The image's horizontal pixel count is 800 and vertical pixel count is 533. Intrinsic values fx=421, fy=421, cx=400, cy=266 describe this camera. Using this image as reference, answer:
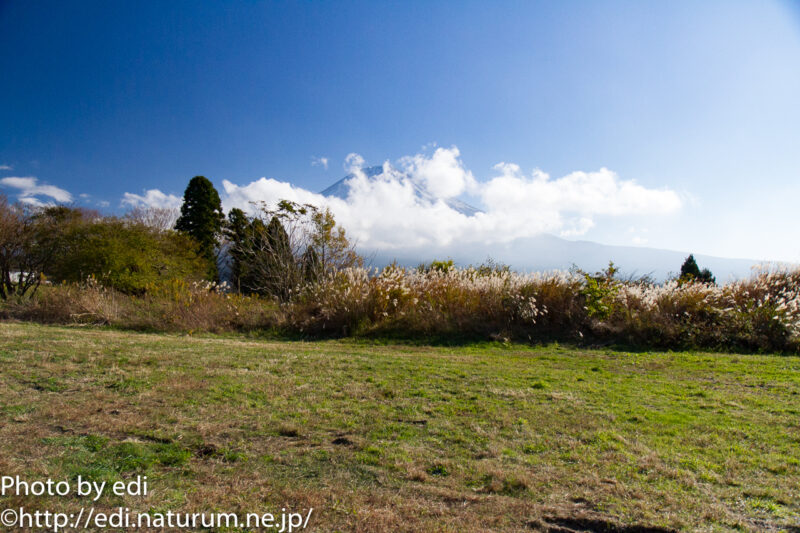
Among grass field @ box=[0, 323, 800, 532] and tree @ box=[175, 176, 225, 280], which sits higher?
tree @ box=[175, 176, 225, 280]

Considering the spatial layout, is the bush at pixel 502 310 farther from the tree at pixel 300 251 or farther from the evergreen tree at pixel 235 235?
the evergreen tree at pixel 235 235

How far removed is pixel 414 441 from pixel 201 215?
27.2m

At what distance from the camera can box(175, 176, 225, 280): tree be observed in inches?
1041

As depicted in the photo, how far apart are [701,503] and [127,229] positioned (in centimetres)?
1725

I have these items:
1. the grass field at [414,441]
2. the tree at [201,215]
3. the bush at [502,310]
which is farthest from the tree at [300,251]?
the tree at [201,215]

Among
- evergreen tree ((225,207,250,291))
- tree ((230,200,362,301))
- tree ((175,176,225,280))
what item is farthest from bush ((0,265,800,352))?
tree ((175,176,225,280))

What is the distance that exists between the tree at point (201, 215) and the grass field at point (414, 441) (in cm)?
2272

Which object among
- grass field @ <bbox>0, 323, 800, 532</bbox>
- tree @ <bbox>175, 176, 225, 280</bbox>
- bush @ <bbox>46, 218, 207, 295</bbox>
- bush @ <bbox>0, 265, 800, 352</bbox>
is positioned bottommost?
grass field @ <bbox>0, 323, 800, 532</bbox>

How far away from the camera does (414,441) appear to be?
9.70 ft

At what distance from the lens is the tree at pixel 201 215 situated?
2645 centimetres

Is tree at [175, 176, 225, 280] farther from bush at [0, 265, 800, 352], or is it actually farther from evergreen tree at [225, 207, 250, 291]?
bush at [0, 265, 800, 352]

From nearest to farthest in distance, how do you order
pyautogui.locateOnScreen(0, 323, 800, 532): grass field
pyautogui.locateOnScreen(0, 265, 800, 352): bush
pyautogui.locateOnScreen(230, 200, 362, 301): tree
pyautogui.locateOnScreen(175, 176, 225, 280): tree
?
pyautogui.locateOnScreen(0, 323, 800, 532): grass field < pyautogui.locateOnScreen(0, 265, 800, 352): bush < pyautogui.locateOnScreen(230, 200, 362, 301): tree < pyautogui.locateOnScreen(175, 176, 225, 280): tree

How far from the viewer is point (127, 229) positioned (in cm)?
1498

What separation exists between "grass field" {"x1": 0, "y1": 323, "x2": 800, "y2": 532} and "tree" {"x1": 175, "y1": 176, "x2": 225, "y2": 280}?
22718 mm
